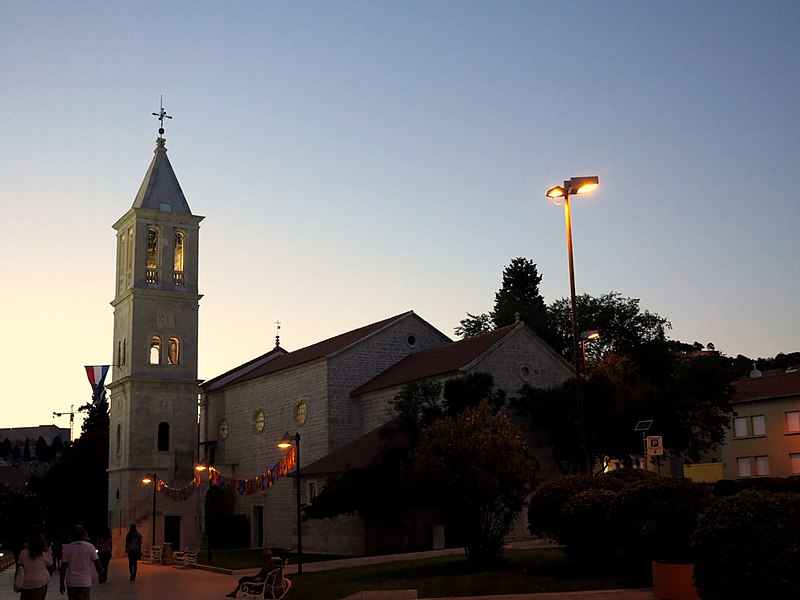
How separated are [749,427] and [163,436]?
40746 millimetres

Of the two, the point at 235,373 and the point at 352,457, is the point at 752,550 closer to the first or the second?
the point at 352,457

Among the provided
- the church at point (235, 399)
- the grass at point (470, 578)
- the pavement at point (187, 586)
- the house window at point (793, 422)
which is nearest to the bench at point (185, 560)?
the pavement at point (187, 586)

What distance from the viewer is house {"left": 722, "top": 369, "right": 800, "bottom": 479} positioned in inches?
2340

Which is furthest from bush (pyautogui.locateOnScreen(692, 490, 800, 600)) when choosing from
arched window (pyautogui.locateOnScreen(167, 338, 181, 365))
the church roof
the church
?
the church roof

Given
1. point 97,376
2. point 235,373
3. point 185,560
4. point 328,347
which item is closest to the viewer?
point 185,560

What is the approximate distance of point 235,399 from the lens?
60.9 metres

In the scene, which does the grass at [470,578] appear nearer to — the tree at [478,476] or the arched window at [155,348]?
the tree at [478,476]

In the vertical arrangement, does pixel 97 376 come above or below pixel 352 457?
above

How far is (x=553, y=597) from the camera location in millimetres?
17734

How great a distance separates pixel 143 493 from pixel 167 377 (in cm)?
780

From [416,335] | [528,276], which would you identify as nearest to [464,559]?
[416,335]

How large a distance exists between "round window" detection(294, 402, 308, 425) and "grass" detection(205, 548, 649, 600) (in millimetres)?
21265

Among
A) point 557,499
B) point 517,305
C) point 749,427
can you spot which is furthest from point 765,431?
point 557,499

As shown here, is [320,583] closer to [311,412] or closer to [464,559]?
[464,559]
